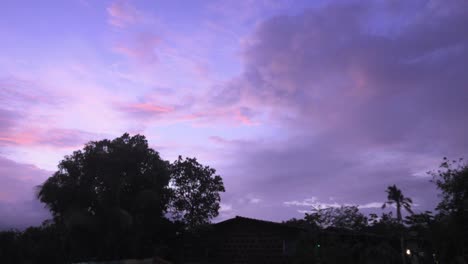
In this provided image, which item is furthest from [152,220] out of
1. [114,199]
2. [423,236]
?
[423,236]

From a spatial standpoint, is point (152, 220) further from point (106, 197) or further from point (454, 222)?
point (454, 222)

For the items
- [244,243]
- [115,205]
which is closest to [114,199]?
[115,205]

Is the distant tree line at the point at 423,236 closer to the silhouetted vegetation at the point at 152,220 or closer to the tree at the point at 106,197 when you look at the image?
the silhouetted vegetation at the point at 152,220

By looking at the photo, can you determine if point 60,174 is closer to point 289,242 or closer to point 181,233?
point 181,233

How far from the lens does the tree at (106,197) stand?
25906mm

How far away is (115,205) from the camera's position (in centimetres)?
2662

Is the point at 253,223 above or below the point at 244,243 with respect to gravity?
above

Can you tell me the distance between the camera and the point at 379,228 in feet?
119

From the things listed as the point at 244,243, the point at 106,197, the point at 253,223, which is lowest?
the point at 244,243

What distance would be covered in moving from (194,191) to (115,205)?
7.47 metres

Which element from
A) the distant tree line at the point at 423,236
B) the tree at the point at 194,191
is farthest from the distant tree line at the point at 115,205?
the distant tree line at the point at 423,236

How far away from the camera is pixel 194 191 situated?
1289 inches

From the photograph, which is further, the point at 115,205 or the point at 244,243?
the point at 244,243

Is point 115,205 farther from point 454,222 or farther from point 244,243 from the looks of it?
point 454,222
